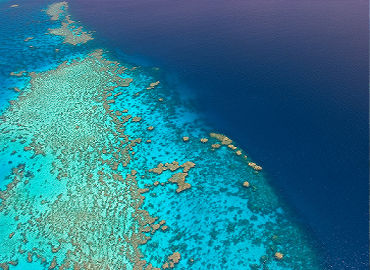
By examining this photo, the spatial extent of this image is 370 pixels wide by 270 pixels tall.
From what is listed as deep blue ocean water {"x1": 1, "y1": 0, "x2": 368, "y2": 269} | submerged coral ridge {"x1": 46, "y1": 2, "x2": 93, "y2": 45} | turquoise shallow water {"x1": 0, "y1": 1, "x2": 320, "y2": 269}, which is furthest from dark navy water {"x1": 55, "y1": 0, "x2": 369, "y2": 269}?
submerged coral ridge {"x1": 46, "y1": 2, "x2": 93, "y2": 45}

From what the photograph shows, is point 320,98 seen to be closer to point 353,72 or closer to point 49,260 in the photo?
point 353,72

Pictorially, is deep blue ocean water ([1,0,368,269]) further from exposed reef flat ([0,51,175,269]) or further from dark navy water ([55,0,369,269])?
exposed reef flat ([0,51,175,269])

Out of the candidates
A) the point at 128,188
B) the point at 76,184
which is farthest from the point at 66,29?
the point at 128,188

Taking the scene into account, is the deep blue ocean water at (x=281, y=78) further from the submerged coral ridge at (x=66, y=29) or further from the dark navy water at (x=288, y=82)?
the submerged coral ridge at (x=66, y=29)

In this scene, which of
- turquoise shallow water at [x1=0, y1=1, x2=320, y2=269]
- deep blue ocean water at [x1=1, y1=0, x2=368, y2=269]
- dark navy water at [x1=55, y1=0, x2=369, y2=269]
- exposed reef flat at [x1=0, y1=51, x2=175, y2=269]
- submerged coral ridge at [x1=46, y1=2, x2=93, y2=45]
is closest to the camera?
turquoise shallow water at [x1=0, y1=1, x2=320, y2=269]

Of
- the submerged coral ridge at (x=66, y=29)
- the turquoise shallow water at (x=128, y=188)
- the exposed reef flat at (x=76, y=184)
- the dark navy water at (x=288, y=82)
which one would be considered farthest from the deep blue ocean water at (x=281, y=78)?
the exposed reef flat at (x=76, y=184)

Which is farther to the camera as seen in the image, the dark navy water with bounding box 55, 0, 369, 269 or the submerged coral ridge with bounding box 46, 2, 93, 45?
the submerged coral ridge with bounding box 46, 2, 93, 45

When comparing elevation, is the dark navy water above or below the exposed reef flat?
above
